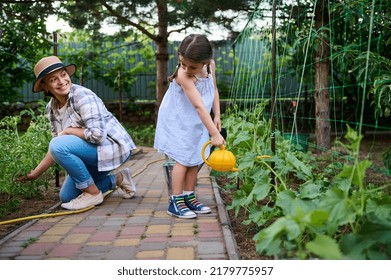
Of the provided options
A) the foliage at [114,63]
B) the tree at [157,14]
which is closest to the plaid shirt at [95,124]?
the tree at [157,14]

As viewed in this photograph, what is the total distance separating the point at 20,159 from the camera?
139 inches

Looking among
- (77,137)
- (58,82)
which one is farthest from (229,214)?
(58,82)

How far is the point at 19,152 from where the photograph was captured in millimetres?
3562

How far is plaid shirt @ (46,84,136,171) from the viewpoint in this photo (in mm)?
3148

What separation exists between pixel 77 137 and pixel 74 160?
158 millimetres

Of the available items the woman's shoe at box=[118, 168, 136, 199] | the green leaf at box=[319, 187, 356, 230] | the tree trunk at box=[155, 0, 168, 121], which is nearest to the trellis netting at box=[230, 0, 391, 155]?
the green leaf at box=[319, 187, 356, 230]

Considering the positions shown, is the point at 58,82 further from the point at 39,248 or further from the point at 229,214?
the point at 229,214

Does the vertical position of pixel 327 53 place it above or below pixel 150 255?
above

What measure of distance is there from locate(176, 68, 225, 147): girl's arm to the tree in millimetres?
4372

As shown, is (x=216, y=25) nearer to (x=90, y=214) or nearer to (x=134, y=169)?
(x=134, y=169)

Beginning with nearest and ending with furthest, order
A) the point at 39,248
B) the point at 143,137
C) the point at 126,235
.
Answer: the point at 39,248 < the point at 126,235 < the point at 143,137

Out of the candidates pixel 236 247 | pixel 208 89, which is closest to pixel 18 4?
pixel 208 89

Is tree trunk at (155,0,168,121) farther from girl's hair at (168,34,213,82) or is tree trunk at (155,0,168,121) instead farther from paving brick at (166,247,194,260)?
paving brick at (166,247,194,260)

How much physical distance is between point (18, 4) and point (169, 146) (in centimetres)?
465
